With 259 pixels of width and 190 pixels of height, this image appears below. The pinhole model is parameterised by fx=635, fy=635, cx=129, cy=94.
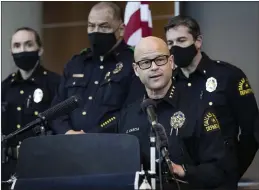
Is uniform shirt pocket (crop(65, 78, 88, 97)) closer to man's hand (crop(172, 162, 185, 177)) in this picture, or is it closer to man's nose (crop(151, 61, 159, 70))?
man's nose (crop(151, 61, 159, 70))

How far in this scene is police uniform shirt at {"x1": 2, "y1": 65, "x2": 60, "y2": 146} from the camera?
520 centimetres

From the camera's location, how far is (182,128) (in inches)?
143

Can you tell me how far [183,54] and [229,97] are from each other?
1.44 ft

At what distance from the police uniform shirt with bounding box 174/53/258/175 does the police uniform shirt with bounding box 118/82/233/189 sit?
61cm

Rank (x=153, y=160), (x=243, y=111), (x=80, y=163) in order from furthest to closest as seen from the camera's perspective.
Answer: (x=243, y=111)
(x=80, y=163)
(x=153, y=160)

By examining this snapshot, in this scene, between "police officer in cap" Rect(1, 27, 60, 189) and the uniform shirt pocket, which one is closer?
the uniform shirt pocket

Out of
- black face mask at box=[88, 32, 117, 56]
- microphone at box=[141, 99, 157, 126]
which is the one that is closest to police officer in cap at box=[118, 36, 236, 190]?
microphone at box=[141, 99, 157, 126]

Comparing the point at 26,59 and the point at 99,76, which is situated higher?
the point at 26,59

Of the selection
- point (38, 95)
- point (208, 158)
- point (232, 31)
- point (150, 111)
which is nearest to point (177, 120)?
point (208, 158)

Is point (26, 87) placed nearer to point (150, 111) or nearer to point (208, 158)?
point (208, 158)

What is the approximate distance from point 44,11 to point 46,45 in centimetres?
37

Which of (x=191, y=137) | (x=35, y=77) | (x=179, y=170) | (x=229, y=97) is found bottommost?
(x=179, y=170)

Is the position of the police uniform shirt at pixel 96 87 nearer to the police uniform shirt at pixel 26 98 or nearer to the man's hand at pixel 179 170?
the police uniform shirt at pixel 26 98

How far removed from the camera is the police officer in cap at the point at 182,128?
347 centimetres
